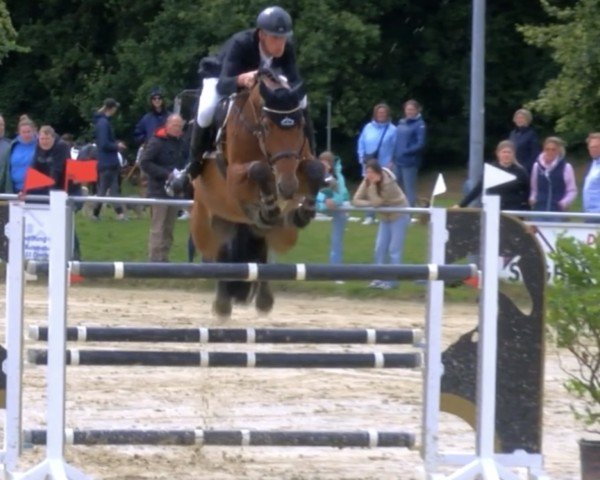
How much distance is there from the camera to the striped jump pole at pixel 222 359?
6.56m

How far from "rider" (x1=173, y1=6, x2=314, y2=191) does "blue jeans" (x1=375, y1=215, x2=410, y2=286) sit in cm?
584

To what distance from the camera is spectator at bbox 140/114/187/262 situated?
14.5 meters

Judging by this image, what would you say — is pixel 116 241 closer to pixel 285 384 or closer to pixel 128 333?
pixel 285 384

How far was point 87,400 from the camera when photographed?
9.20 m

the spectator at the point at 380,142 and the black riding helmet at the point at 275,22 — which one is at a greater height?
the black riding helmet at the point at 275,22

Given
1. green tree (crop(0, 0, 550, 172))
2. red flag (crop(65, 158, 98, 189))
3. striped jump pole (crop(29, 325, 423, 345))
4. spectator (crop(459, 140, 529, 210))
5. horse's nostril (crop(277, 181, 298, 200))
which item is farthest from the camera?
green tree (crop(0, 0, 550, 172))

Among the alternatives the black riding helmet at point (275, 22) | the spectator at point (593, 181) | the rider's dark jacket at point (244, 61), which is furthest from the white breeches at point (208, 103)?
the spectator at point (593, 181)

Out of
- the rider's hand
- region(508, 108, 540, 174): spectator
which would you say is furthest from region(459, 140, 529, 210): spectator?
the rider's hand

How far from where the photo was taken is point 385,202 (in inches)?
550

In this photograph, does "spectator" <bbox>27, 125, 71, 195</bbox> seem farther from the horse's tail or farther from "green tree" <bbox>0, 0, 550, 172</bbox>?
"green tree" <bbox>0, 0, 550, 172</bbox>

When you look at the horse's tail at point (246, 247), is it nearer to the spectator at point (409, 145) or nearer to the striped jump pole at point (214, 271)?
the striped jump pole at point (214, 271)

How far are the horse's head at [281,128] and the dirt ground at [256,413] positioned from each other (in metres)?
1.46

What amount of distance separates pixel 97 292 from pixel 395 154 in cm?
454

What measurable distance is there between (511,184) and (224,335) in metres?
7.72
